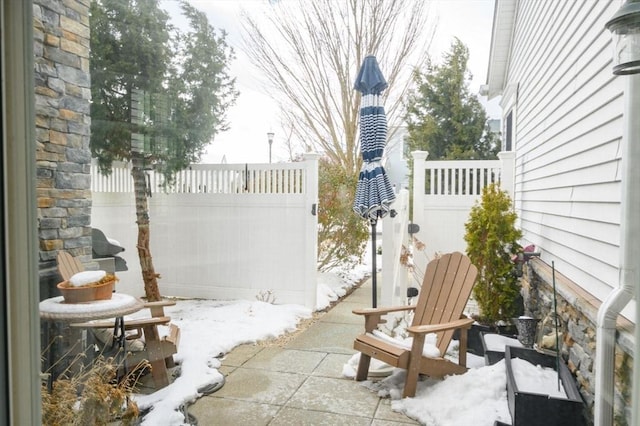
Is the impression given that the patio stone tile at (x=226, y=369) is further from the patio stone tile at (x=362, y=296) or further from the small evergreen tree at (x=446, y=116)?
the small evergreen tree at (x=446, y=116)

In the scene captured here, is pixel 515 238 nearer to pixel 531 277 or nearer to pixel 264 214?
pixel 531 277

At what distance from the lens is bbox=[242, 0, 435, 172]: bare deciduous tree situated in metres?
5.06

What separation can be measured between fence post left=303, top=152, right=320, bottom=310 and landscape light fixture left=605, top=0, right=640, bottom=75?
11.3 ft

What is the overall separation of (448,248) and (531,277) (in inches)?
40.0

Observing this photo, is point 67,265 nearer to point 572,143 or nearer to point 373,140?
point 373,140

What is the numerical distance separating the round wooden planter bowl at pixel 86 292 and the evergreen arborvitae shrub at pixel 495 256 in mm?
2524

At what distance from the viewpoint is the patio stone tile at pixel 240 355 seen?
317cm

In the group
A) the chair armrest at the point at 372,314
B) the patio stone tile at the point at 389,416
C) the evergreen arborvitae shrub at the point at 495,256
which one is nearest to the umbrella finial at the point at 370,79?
the evergreen arborvitae shrub at the point at 495,256

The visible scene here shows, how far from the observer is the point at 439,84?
561 centimetres

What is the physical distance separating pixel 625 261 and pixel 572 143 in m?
1.42

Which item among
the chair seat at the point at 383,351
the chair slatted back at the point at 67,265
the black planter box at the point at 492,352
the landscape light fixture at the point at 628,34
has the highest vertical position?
the landscape light fixture at the point at 628,34

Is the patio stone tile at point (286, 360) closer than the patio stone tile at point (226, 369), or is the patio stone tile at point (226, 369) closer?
the patio stone tile at point (226, 369)

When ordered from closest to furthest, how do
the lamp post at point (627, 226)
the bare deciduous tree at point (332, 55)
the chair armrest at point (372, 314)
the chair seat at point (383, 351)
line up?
the lamp post at point (627, 226)
the chair seat at point (383, 351)
the chair armrest at point (372, 314)
the bare deciduous tree at point (332, 55)

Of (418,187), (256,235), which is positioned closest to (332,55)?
(418,187)
